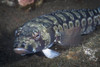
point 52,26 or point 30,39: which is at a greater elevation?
point 52,26

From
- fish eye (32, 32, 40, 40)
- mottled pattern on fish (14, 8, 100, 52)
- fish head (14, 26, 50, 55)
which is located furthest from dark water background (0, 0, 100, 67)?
fish eye (32, 32, 40, 40)

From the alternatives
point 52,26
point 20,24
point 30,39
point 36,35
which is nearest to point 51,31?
point 52,26

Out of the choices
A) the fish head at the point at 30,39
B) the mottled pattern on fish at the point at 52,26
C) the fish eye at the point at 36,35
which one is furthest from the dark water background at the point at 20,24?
the fish eye at the point at 36,35

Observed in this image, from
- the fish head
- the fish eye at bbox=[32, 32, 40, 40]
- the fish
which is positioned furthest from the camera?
the fish eye at bbox=[32, 32, 40, 40]

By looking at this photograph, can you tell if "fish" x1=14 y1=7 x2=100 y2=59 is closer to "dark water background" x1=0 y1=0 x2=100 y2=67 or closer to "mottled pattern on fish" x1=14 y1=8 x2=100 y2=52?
"mottled pattern on fish" x1=14 y1=8 x2=100 y2=52

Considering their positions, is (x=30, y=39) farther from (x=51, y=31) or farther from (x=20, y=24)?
(x=20, y=24)

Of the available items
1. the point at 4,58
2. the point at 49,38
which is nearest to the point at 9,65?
the point at 4,58

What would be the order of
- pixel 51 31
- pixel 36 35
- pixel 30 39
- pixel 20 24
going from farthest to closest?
pixel 20 24 → pixel 51 31 → pixel 36 35 → pixel 30 39
